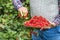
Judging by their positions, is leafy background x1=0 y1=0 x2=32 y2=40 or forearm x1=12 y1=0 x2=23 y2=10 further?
leafy background x1=0 y1=0 x2=32 y2=40

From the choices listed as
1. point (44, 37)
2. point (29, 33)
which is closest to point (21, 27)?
point (29, 33)

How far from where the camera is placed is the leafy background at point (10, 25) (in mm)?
3936

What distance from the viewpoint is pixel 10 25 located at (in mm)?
4113

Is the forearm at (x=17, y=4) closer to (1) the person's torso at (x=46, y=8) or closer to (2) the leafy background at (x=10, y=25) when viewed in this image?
(1) the person's torso at (x=46, y=8)

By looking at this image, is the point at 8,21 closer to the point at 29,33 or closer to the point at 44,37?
the point at 29,33

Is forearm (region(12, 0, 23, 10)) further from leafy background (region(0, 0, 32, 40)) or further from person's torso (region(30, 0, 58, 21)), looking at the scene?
leafy background (region(0, 0, 32, 40))

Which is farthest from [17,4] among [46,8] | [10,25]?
[10,25]

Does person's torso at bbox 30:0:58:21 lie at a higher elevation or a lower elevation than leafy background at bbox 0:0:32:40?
higher

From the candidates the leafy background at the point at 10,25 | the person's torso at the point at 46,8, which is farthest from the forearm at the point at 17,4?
the leafy background at the point at 10,25

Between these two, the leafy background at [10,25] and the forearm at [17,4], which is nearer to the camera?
the forearm at [17,4]

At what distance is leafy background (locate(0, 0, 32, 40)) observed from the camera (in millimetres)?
3936

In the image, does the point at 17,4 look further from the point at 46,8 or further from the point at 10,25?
the point at 10,25

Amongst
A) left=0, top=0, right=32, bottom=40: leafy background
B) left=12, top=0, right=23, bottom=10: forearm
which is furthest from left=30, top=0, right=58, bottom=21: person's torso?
left=0, top=0, right=32, bottom=40: leafy background

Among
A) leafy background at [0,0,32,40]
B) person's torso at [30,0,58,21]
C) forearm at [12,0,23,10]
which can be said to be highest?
forearm at [12,0,23,10]
